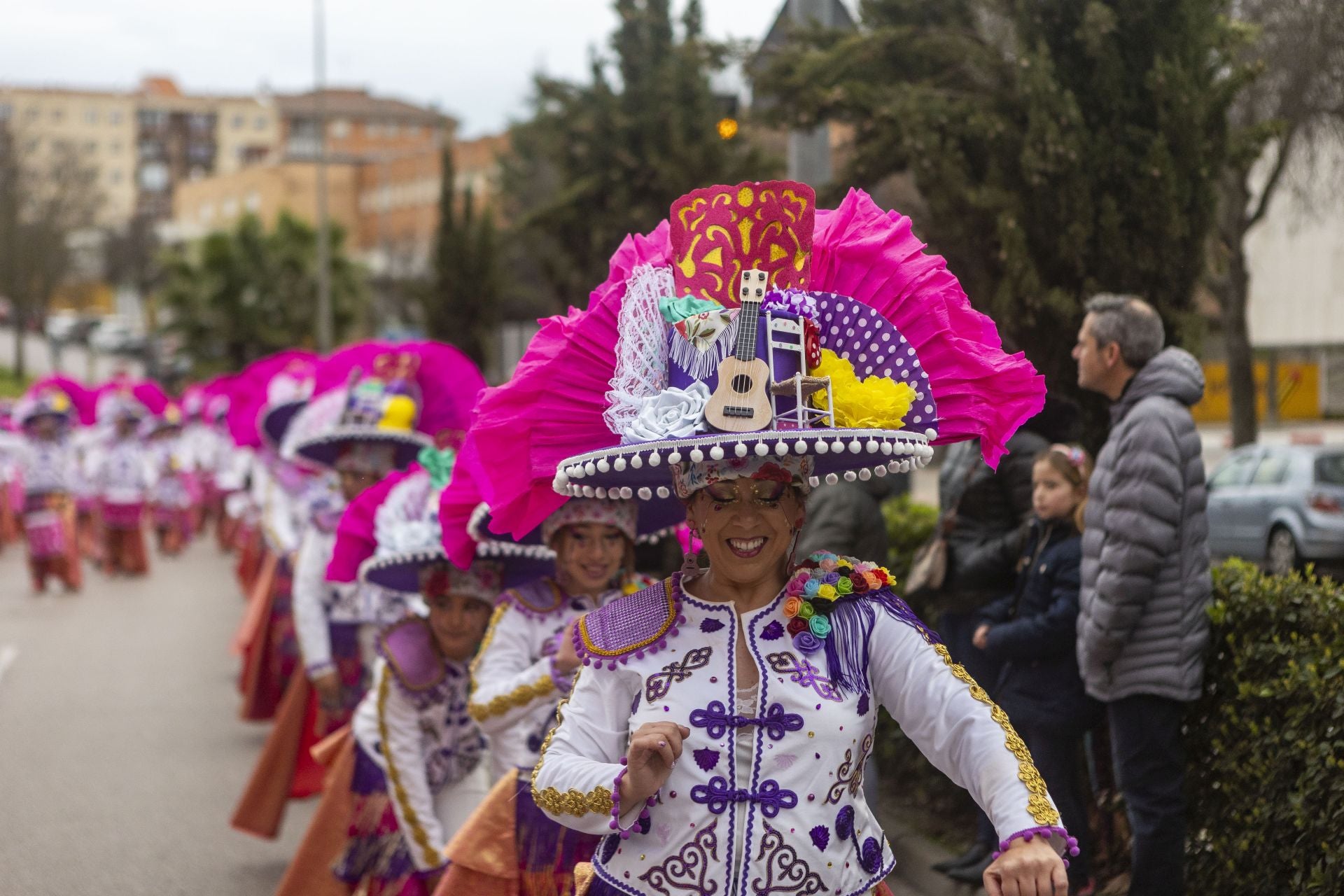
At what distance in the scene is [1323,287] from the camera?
37.1 meters

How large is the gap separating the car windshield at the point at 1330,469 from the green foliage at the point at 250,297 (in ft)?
88.1

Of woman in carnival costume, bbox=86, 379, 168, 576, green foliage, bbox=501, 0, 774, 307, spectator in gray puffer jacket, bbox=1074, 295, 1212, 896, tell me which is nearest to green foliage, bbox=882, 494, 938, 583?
spectator in gray puffer jacket, bbox=1074, 295, 1212, 896

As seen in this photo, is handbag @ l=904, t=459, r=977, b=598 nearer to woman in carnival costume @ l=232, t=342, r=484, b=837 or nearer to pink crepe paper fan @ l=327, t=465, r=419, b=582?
pink crepe paper fan @ l=327, t=465, r=419, b=582

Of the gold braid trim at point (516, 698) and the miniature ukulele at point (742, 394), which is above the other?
the miniature ukulele at point (742, 394)

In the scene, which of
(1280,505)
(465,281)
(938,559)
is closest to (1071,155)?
(938,559)

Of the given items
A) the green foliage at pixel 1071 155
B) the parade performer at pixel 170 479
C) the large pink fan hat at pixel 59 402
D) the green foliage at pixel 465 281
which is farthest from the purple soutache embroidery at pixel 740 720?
the green foliage at pixel 465 281

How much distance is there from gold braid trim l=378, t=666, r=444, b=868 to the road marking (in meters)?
8.60

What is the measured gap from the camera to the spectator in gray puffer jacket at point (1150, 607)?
5.14 metres

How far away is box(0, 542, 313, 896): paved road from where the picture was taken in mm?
7566

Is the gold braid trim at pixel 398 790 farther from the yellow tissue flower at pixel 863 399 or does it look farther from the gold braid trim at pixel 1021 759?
the yellow tissue flower at pixel 863 399

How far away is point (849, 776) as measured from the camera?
324 centimetres

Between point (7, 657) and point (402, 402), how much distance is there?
8126 mm

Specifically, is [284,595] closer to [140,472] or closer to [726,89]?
[726,89]

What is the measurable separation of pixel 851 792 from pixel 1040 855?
0.55 meters
